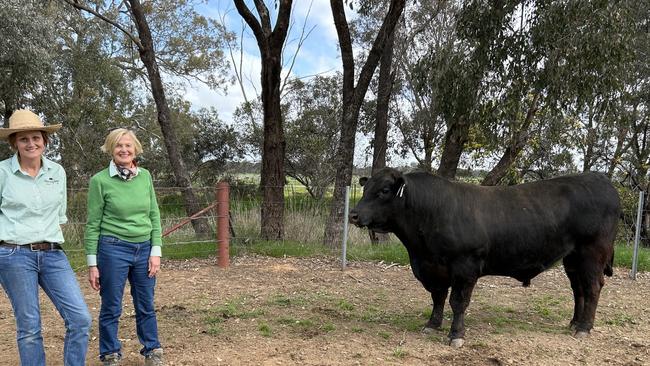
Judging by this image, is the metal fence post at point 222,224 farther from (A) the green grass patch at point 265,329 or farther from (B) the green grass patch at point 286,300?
(A) the green grass patch at point 265,329

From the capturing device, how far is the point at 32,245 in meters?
3.05

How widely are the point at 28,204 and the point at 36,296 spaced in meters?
0.55

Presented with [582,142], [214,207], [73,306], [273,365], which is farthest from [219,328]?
[582,142]

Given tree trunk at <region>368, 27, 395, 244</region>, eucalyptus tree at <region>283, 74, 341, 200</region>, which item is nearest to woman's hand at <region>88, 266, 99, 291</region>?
tree trunk at <region>368, 27, 395, 244</region>

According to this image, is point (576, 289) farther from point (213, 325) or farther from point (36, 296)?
point (36, 296)

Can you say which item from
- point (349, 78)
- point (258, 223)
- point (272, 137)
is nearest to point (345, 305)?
point (258, 223)

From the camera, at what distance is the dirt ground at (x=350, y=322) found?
4332mm

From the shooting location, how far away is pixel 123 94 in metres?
22.0

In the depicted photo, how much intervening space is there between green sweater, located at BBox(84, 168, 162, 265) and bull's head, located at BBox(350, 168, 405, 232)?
1.92m

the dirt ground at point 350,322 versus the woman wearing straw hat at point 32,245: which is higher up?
the woman wearing straw hat at point 32,245

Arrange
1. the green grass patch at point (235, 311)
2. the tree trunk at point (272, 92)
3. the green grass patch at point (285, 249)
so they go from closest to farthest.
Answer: the green grass patch at point (235, 311) → the green grass patch at point (285, 249) → the tree trunk at point (272, 92)

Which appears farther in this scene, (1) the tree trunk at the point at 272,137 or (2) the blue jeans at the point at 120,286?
(1) the tree trunk at the point at 272,137

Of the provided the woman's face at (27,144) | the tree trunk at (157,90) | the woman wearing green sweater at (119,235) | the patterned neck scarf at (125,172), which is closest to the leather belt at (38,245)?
→ the woman wearing green sweater at (119,235)

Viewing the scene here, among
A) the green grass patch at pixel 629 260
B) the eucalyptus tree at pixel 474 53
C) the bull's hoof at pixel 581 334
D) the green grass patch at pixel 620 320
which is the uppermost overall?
the eucalyptus tree at pixel 474 53
